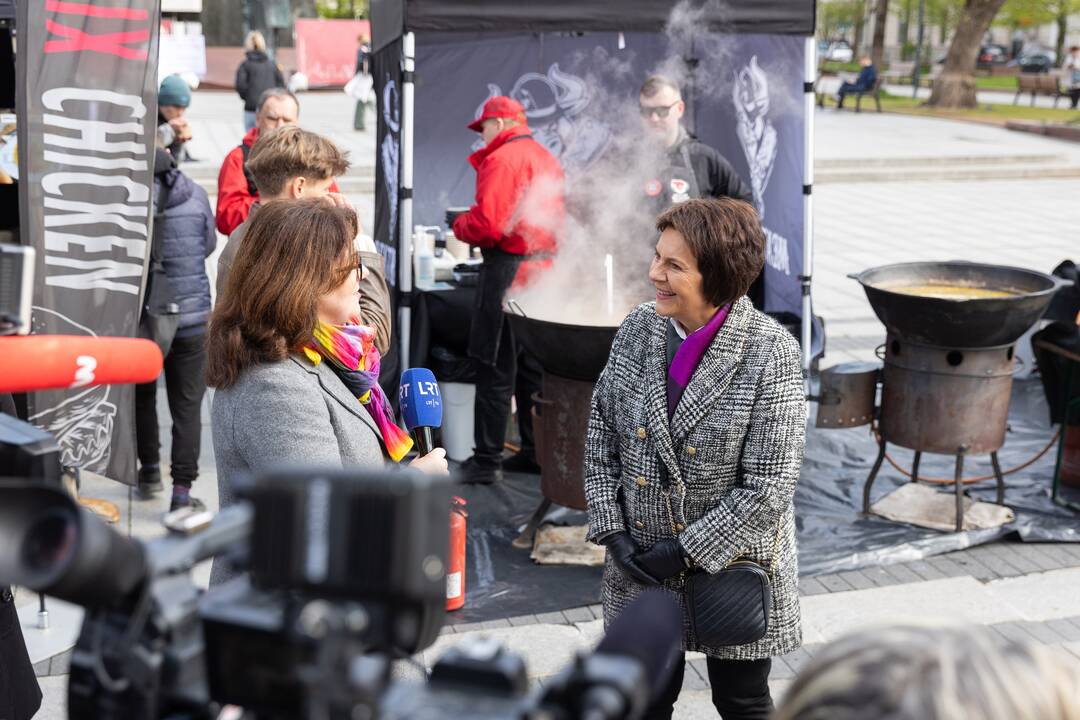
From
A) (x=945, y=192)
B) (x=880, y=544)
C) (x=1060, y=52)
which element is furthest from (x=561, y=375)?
(x=1060, y=52)

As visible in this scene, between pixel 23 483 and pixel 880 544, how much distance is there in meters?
4.79

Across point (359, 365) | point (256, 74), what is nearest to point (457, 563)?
point (359, 365)

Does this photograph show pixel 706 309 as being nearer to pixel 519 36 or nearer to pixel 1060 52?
pixel 519 36

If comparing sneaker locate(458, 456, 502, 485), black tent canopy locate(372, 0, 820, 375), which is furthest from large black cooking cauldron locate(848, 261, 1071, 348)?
sneaker locate(458, 456, 502, 485)

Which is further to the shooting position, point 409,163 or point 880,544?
point 409,163

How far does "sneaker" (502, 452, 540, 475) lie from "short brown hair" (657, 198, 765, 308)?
3.52 meters

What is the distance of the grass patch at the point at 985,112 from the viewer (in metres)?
27.2

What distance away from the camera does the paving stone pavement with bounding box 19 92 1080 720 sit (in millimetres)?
4516

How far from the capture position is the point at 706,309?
2988 mm

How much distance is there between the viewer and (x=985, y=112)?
1149 inches

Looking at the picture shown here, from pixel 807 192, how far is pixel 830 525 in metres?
2.18

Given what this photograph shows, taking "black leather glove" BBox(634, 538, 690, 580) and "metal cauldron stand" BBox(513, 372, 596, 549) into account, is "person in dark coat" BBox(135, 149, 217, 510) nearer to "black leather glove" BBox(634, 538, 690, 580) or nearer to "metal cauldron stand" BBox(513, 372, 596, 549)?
"metal cauldron stand" BBox(513, 372, 596, 549)

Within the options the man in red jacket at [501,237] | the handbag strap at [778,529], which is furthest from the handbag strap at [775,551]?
the man in red jacket at [501,237]

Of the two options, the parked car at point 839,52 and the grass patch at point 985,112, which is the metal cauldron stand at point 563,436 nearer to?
the grass patch at point 985,112
